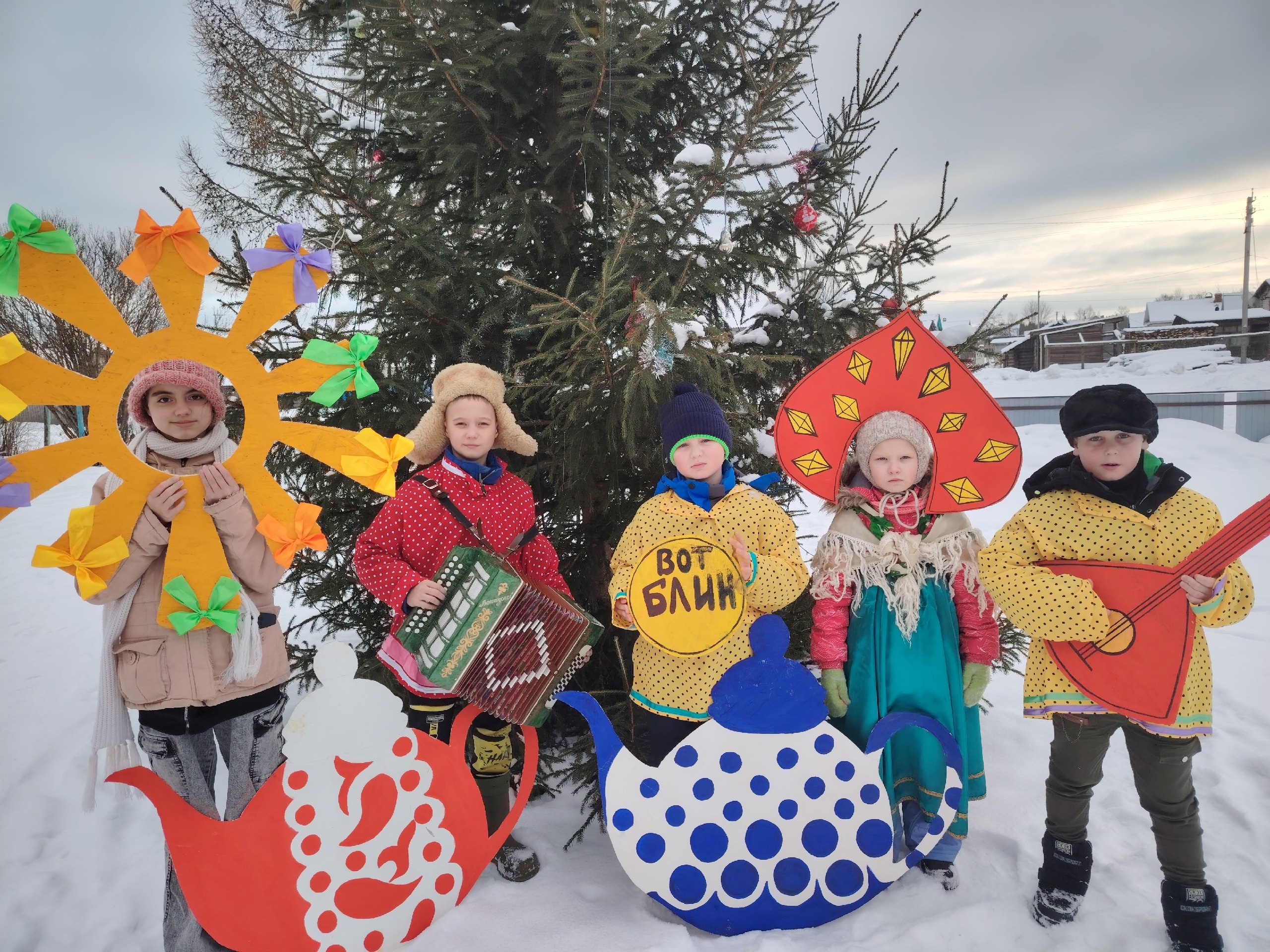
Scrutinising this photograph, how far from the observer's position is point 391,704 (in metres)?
1.89

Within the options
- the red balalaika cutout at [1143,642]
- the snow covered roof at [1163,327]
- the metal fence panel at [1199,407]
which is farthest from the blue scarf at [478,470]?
the snow covered roof at [1163,327]

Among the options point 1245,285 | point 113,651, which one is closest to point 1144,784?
point 1245,285

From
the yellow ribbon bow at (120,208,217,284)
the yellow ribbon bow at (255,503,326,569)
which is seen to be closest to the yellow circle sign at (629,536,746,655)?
the yellow ribbon bow at (255,503,326,569)

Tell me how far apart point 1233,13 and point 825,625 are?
2.61 metres

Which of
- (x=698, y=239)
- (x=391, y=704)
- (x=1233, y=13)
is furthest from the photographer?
(x=698, y=239)

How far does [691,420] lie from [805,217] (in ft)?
4.33

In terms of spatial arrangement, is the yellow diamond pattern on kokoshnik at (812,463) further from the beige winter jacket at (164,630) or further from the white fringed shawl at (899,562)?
the beige winter jacket at (164,630)

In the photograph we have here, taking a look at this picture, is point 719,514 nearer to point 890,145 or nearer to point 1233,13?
point 890,145

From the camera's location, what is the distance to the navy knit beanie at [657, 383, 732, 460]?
209 centimetres

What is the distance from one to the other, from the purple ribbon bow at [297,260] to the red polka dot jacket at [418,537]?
2.19 feet

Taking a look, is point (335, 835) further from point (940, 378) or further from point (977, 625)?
point (940, 378)

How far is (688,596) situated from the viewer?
78.5 inches

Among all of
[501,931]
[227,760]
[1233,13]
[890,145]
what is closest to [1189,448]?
[1233,13]

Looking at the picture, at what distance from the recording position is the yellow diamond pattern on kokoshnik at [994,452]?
2.14 meters
